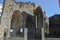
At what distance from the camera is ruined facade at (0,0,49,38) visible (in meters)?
18.7

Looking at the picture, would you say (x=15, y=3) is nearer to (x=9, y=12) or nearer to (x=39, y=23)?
(x=9, y=12)

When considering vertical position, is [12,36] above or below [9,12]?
below

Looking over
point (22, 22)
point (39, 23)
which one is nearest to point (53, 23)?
point (39, 23)

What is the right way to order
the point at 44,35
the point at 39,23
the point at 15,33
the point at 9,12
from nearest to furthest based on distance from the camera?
1. the point at 44,35
2. the point at 15,33
3. the point at 9,12
4. the point at 39,23

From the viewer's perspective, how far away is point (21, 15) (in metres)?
20.2

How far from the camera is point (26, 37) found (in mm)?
15070

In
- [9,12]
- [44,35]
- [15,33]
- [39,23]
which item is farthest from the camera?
[39,23]

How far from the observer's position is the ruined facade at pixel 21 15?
18.7m

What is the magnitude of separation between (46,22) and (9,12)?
17.3ft

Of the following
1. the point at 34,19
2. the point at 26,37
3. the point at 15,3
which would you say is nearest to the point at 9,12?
the point at 15,3

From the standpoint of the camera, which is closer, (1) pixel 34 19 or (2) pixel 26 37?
(2) pixel 26 37

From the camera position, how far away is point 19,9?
20.6 meters

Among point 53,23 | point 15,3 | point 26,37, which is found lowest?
point 26,37

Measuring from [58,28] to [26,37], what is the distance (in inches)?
224
